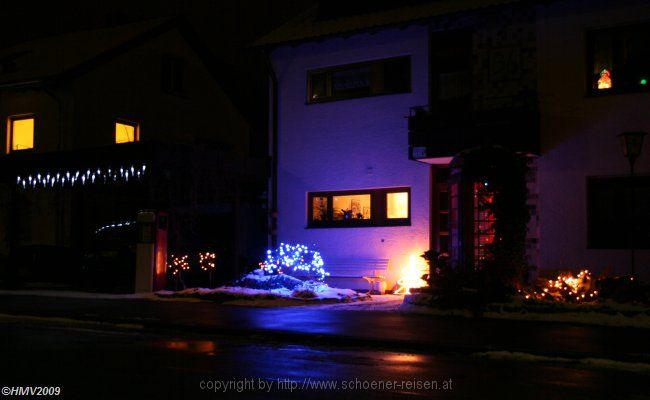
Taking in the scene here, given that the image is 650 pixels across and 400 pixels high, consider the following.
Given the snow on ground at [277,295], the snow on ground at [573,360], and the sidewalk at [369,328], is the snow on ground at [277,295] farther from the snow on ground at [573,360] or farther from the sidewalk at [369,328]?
the snow on ground at [573,360]

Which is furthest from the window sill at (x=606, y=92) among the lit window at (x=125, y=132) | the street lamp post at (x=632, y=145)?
the lit window at (x=125, y=132)

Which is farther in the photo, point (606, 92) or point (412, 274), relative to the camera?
point (412, 274)

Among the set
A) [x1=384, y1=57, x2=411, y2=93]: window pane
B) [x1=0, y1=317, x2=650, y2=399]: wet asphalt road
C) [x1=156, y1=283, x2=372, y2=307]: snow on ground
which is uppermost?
[x1=384, y1=57, x2=411, y2=93]: window pane

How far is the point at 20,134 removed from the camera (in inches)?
1007

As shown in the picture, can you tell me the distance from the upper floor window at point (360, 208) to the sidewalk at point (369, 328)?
4.28 meters

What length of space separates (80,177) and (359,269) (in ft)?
26.6

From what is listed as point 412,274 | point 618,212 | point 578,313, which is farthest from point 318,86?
point 578,313

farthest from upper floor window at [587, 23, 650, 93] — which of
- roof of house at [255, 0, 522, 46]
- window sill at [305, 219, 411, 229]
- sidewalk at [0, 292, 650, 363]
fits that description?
sidewalk at [0, 292, 650, 363]

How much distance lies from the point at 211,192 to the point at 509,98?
829cm

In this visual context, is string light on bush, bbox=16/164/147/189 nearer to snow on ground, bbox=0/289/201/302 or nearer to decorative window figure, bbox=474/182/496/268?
snow on ground, bbox=0/289/201/302

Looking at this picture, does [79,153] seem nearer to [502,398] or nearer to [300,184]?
[300,184]

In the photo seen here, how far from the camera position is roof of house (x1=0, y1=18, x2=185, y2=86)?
24.4 m

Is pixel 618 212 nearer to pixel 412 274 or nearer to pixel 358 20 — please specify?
pixel 412 274

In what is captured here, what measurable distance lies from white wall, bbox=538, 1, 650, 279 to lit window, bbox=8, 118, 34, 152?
17.1 m
